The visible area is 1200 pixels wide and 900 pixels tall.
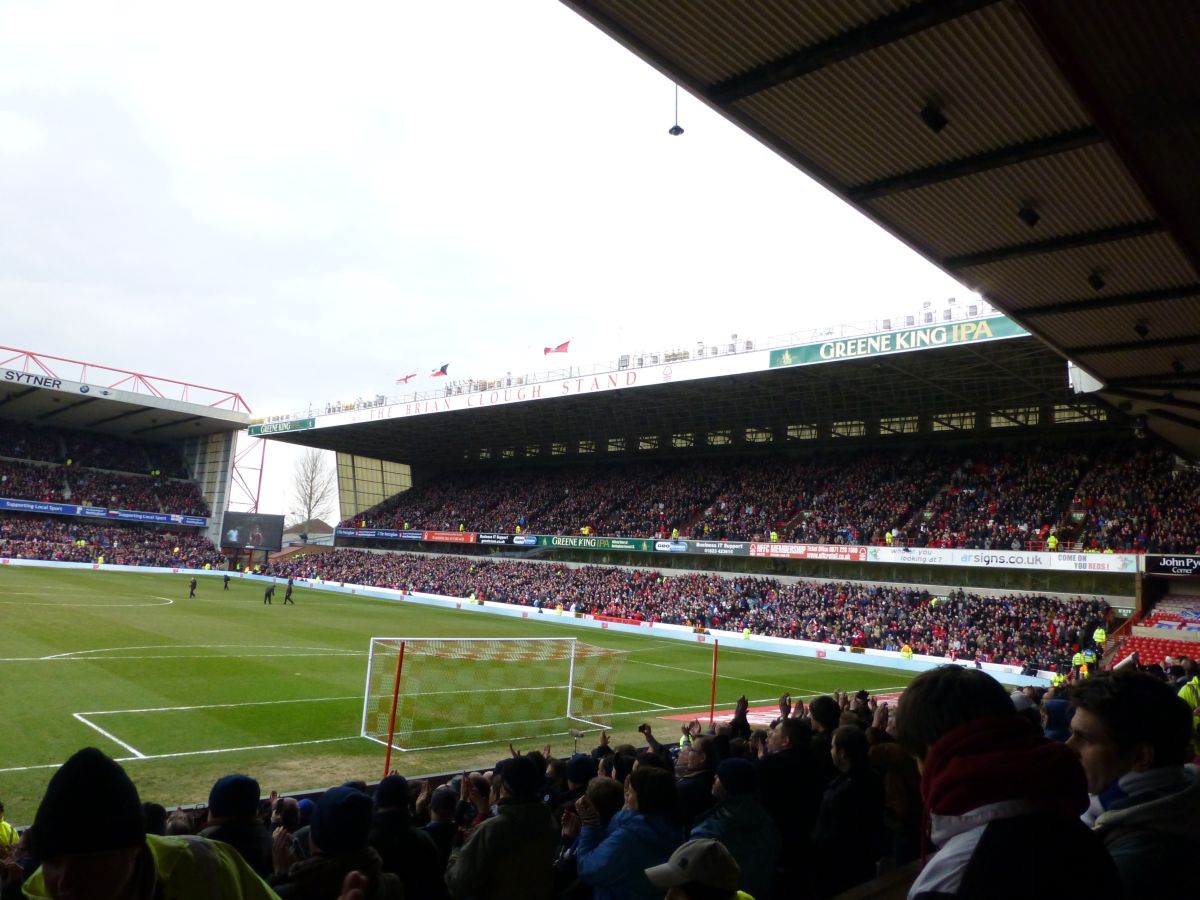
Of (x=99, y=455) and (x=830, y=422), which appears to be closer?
(x=830, y=422)

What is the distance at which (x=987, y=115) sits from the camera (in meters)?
7.83

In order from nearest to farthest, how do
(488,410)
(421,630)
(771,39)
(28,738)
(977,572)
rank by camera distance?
(771,39) → (28,738) → (421,630) → (977,572) → (488,410)

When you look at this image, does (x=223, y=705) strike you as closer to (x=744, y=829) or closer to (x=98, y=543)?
(x=744, y=829)

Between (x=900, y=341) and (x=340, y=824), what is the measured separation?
1162 inches

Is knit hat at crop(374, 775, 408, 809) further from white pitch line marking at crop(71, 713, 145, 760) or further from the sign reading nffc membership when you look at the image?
the sign reading nffc membership

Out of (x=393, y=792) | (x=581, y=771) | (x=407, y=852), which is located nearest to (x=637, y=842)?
(x=407, y=852)

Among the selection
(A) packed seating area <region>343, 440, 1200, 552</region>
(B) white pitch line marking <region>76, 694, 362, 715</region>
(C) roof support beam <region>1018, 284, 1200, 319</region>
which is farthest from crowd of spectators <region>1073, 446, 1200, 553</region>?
(B) white pitch line marking <region>76, 694, 362, 715</region>

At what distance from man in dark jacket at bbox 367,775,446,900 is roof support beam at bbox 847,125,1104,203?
821cm

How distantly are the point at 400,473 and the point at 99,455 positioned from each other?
2480cm

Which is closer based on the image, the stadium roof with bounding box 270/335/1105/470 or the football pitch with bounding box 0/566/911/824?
the football pitch with bounding box 0/566/911/824

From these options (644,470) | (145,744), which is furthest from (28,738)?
(644,470)

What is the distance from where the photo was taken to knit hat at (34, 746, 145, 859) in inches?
67.0

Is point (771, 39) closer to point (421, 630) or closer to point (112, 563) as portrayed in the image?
point (421, 630)

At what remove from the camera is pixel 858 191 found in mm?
9352
